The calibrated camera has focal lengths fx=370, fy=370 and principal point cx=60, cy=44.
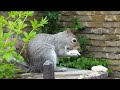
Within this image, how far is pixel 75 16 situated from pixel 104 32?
525mm

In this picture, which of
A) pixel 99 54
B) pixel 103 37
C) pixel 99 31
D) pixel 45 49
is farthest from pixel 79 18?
pixel 45 49

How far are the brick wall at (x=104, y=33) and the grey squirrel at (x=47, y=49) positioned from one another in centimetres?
221

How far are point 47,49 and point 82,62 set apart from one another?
1911mm

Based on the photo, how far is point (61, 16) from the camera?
5754 mm

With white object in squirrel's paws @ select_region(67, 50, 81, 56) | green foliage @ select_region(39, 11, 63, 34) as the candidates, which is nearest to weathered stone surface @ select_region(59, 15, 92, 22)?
green foliage @ select_region(39, 11, 63, 34)

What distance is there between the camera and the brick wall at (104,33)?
17.6 feet

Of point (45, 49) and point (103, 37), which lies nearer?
point (45, 49)

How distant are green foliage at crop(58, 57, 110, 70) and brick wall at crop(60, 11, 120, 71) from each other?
0.20 m

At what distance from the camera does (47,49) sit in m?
3.09

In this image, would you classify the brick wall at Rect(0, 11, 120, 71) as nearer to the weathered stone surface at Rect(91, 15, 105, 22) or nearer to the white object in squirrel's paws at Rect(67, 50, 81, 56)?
the weathered stone surface at Rect(91, 15, 105, 22)

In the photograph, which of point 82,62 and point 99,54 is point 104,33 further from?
point 82,62

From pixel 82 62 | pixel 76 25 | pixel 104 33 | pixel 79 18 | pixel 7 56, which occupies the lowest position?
pixel 82 62
